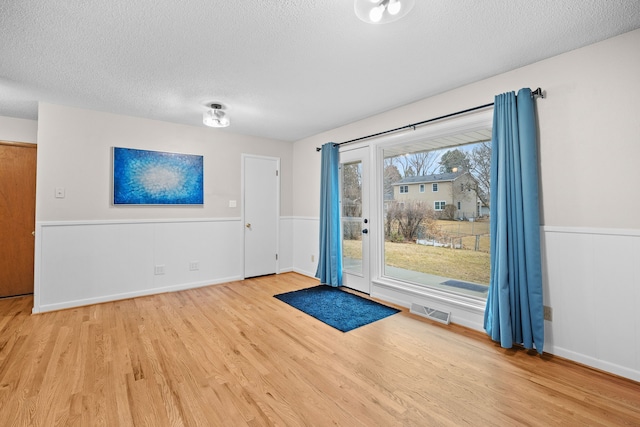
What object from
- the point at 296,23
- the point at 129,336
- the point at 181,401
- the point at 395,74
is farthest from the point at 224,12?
the point at 129,336

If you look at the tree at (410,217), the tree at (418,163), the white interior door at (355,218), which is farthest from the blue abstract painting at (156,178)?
the tree at (418,163)

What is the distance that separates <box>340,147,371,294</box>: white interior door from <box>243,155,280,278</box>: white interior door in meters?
1.40

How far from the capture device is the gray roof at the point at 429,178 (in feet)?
→ 10.4

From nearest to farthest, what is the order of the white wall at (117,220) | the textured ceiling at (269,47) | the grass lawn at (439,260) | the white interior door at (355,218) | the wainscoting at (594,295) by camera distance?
the textured ceiling at (269,47) → the wainscoting at (594,295) → the grass lawn at (439,260) → the white wall at (117,220) → the white interior door at (355,218)

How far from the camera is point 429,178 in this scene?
3.40 metres

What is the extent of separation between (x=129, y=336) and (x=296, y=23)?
3.02 meters

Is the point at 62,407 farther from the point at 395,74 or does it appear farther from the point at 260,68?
Result: the point at 395,74

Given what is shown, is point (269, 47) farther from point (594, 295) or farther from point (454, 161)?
point (594, 295)

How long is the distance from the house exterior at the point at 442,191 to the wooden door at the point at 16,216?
16.7 ft

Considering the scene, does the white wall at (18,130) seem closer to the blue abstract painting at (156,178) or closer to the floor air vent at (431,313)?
the blue abstract painting at (156,178)

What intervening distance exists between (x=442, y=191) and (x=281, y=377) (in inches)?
101

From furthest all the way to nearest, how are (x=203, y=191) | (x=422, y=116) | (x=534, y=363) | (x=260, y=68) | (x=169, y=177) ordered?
(x=203, y=191) < (x=169, y=177) < (x=422, y=116) < (x=260, y=68) < (x=534, y=363)

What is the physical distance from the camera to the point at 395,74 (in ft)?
8.59

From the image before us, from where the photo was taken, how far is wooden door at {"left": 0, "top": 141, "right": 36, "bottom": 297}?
12.5ft
